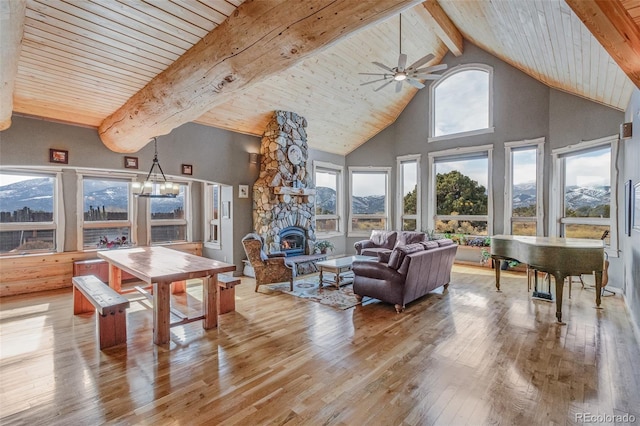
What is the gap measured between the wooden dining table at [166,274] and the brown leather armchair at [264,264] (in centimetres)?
107

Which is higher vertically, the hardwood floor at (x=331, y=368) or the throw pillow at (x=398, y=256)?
the throw pillow at (x=398, y=256)

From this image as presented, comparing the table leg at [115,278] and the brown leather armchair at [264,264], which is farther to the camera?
the brown leather armchair at [264,264]

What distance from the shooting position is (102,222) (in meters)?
6.15

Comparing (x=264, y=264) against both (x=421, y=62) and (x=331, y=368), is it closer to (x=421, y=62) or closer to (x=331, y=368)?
(x=331, y=368)

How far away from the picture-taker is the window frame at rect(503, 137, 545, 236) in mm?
6457

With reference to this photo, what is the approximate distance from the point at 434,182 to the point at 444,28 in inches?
137

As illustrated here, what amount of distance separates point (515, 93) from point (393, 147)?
3.01 metres

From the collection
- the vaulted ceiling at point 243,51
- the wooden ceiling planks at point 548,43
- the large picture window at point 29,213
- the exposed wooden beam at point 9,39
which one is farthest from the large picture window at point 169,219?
the wooden ceiling planks at point 548,43

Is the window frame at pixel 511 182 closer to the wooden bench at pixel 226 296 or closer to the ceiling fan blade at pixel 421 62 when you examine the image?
the ceiling fan blade at pixel 421 62

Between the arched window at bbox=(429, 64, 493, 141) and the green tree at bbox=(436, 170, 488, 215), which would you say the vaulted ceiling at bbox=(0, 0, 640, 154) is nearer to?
the arched window at bbox=(429, 64, 493, 141)

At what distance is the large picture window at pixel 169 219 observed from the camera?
682 cm

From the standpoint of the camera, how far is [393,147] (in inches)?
336

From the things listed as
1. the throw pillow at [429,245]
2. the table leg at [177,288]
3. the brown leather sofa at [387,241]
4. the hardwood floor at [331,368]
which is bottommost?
the hardwood floor at [331,368]

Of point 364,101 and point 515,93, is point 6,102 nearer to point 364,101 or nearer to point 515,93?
point 364,101
